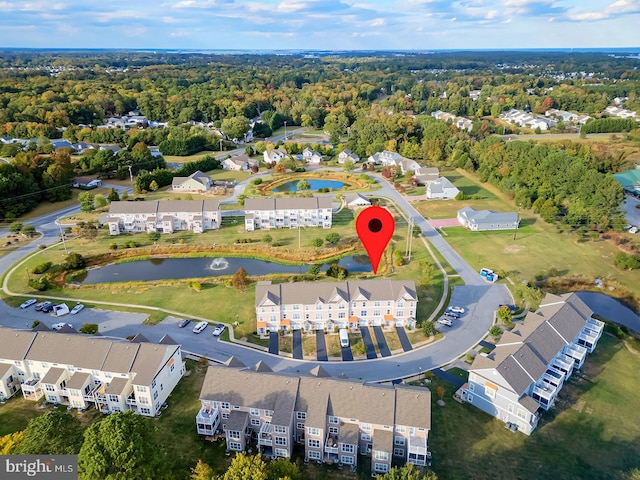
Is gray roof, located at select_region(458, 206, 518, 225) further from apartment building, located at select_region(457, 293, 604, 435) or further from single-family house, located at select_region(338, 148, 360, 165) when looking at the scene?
single-family house, located at select_region(338, 148, 360, 165)

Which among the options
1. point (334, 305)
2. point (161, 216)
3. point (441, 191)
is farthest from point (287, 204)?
point (441, 191)

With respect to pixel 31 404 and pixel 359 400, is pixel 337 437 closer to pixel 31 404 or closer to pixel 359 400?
pixel 359 400

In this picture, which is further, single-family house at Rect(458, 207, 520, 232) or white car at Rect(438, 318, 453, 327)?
single-family house at Rect(458, 207, 520, 232)

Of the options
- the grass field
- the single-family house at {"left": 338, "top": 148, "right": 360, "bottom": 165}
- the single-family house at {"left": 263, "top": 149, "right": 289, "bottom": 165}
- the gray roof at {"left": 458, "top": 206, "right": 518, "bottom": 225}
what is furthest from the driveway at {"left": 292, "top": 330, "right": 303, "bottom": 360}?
the single-family house at {"left": 338, "top": 148, "right": 360, "bottom": 165}

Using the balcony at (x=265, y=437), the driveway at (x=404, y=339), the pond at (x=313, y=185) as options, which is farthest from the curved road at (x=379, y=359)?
the pond at (x=313, y=185)

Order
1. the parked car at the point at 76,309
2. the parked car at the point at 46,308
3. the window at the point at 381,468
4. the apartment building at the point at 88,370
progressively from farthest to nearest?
the parked car at the point at 46,308, the parked car at the point at 76,309, the apartment building at the point at 88,370, the window at the point at 381,468

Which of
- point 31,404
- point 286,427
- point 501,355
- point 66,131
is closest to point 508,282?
point 501,355

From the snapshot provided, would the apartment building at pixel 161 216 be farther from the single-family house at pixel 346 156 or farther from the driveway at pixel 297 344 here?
the single-family house at pixel 346 156
